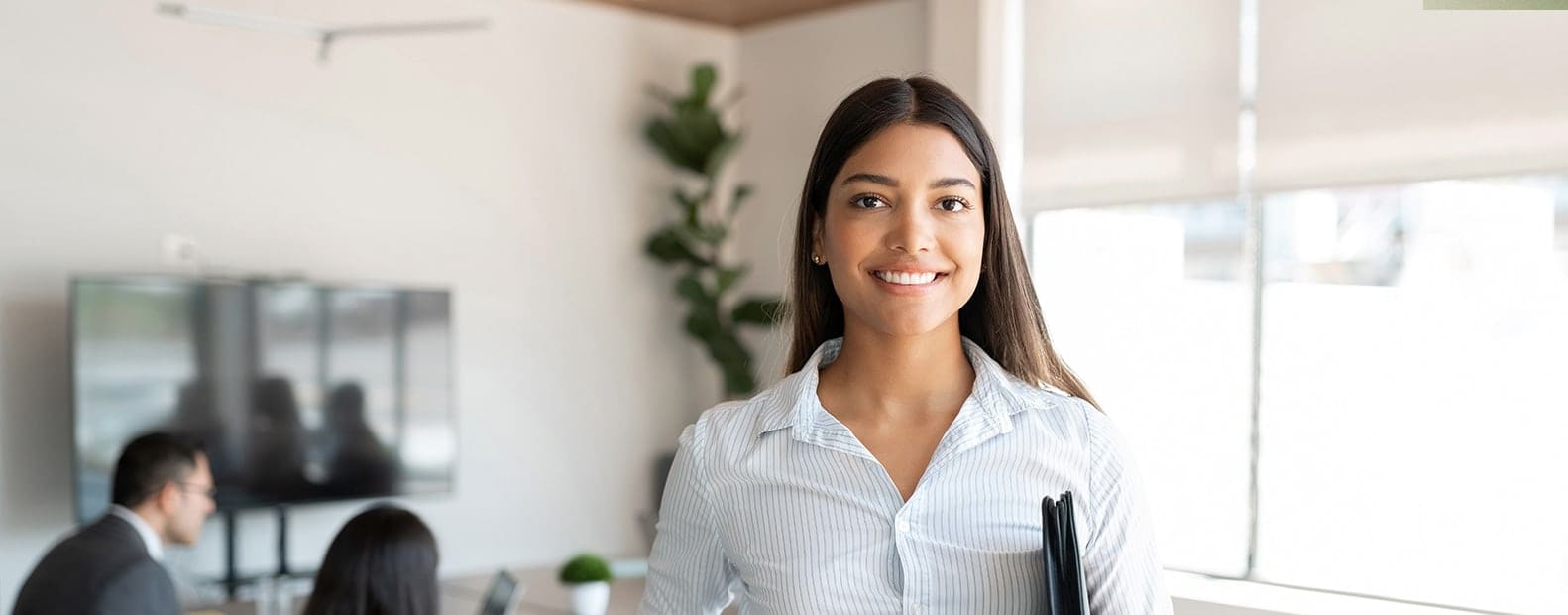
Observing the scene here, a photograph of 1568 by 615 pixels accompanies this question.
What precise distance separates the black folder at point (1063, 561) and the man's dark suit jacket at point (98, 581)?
238cm

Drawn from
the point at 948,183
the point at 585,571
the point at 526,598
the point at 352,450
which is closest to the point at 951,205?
the point at 948,183

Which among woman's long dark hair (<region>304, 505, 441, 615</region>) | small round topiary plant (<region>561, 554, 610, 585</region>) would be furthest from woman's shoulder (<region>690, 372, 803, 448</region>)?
small round topiary plant (<region>561, 554, 610, 585</region>)

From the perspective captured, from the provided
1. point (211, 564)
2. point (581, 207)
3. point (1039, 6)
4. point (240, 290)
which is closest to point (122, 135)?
point (240, 290)

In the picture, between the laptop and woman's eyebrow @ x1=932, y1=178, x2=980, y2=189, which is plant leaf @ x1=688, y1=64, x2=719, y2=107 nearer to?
the laptop

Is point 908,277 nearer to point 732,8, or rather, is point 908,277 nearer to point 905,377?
point 905,377

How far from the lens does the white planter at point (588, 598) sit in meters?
3.87

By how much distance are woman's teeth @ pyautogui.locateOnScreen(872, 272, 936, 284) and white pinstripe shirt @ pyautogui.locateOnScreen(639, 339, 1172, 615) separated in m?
0.13

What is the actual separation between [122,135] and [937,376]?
4097mm

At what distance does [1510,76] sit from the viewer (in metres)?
4.06

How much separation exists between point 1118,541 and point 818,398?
1.10 feet

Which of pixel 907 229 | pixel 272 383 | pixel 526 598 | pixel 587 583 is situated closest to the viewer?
pixel 907 229

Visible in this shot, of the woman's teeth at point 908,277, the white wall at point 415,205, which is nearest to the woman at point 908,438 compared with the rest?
the woman's teeth at point 908,277

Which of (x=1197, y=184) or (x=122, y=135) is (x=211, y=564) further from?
(x=1197, y=184)

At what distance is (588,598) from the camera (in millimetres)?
3875
